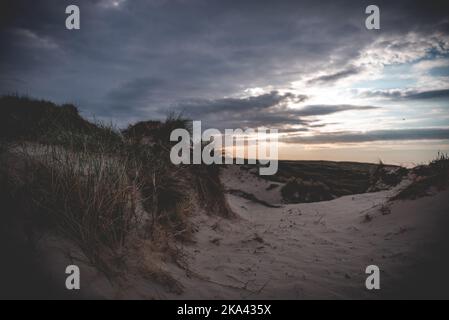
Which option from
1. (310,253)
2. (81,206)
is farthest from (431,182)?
(81,206)

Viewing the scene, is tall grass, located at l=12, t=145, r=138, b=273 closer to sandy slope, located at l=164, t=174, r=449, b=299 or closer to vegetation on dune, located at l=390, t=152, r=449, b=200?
sandy slope, located at l=164, t=174, r=449, b=299

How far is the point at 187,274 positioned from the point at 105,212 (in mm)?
1363

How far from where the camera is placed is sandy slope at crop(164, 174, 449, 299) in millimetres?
3961

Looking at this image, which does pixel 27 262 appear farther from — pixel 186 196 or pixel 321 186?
pixel 321 186

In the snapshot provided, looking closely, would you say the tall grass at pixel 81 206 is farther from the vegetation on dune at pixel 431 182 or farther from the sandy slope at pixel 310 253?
the vegetation on dune at pixel 431 182

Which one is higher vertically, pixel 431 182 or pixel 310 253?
pixel 431 182

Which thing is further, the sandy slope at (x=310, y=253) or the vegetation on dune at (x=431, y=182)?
the vegetation on dune at (x=431, y=182)

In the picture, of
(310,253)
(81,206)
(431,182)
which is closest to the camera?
Result: (81,206)

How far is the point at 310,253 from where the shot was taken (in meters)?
5.65

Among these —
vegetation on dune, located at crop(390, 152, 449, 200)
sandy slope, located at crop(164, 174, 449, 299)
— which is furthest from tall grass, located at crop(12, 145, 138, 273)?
vegetation on dune, located at crop(390, 152, 449, 200)

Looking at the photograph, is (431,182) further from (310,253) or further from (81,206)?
(81,206)

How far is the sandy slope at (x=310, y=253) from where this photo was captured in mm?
3961

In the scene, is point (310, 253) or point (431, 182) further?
point (431, 182)

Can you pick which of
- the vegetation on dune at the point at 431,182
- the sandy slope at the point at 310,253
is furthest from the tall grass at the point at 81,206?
the vegetation on dune at the point at 431,182
